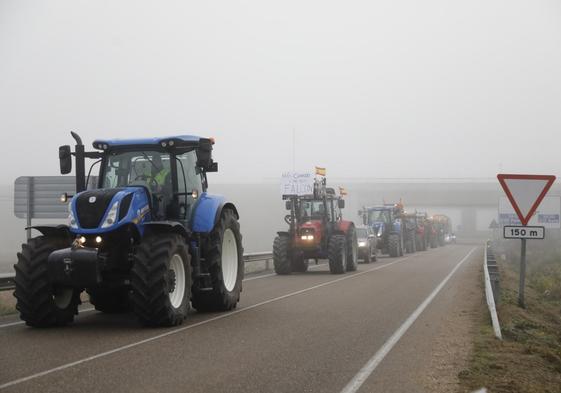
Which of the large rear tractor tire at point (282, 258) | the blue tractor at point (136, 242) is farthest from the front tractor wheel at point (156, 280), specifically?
the large rear tractor tire at point (282, 258)

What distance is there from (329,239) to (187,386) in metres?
18.1

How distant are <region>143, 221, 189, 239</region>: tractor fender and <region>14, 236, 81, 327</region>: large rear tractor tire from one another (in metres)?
1.34

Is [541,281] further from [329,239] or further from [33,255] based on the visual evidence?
[33,255]

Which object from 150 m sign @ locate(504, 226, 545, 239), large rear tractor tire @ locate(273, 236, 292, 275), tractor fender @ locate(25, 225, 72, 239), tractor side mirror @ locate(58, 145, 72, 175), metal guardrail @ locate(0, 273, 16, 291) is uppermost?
tractor side mirror @ locate(58, 145, 72, 175)

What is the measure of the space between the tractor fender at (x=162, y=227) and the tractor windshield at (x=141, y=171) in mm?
890

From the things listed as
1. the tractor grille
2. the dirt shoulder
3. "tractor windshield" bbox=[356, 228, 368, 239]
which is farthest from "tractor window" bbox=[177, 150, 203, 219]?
"tractor windshield" bbox=[356, 228, 368, 239]

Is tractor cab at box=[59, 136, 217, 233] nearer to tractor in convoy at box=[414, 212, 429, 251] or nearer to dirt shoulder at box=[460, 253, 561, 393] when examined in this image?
dirt shoulder at box=[460, 253, 561, 393]

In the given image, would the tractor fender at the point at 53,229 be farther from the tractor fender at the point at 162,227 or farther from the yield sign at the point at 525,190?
the yield sign at the point at 525,190

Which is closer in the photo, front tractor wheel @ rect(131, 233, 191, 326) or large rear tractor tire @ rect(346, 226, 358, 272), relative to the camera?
front tractor wheel @ rect(131, 233, 191, 326)

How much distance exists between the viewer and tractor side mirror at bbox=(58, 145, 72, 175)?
10844 mm

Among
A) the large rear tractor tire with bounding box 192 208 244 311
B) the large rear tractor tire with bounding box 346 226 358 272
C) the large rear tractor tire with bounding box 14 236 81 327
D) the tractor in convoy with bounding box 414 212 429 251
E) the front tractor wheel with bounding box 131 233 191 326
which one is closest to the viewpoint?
the front tractor wheel with bounding box 131 233 191 326

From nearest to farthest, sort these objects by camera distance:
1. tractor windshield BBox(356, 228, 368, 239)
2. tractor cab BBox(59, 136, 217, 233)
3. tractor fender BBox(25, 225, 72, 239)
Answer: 1. tractor fender BBox(25, 225, 72, 239)
2. tractor cab BBox(59, 136, 217, 233)
3. tractor windshield BBox(356, 228, 368, 239)

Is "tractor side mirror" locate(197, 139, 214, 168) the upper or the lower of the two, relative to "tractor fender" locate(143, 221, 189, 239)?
upper

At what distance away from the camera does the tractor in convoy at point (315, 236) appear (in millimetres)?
23578
